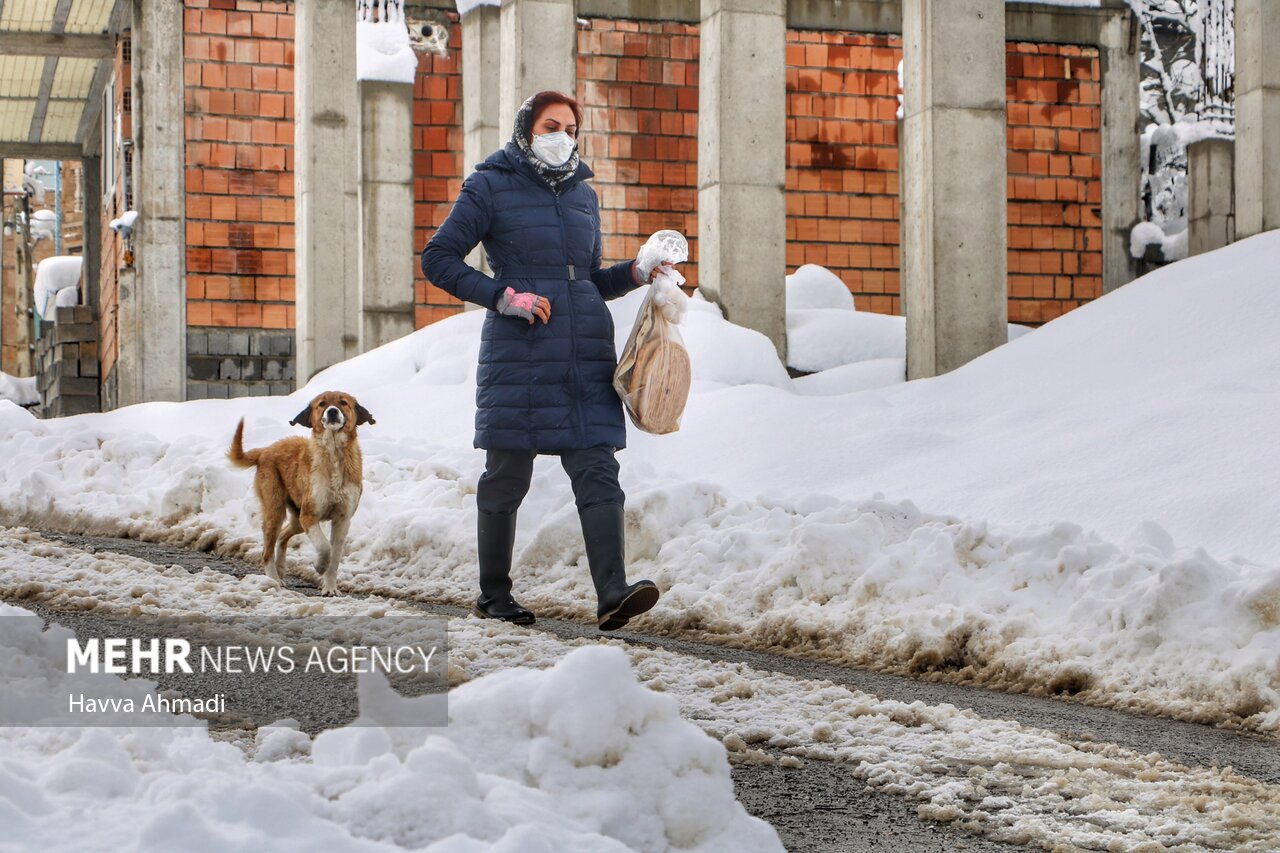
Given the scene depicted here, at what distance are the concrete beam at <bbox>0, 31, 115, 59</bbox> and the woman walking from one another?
19.5 metres

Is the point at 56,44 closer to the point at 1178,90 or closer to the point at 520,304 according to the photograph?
the point at 1178,90

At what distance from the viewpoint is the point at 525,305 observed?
6.31 metres

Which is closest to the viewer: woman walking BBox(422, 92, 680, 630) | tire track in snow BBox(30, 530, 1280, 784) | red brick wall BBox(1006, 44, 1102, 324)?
tire track in snow BBox(30, 530, 1280, 784)

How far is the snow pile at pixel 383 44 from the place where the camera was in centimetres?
1891

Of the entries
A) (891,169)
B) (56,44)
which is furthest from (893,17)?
(56,44)

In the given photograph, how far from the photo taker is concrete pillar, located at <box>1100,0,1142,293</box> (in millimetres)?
21625

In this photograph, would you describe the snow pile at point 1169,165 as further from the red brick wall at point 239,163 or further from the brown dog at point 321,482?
the brown dog at point 321,482

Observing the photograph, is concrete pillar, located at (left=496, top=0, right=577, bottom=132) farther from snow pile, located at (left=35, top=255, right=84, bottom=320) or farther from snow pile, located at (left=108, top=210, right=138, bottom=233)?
snow pile, located at (left=35, top=255, right=84, bottom=320)

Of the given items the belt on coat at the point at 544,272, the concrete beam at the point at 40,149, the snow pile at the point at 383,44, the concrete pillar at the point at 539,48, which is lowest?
the belt on coat at the point at 544,272

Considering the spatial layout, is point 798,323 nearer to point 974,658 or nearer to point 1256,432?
point 1256,432

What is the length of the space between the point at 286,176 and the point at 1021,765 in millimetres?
18389

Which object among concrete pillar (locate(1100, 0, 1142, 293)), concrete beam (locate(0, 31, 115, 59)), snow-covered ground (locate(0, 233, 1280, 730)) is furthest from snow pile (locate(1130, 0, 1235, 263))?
concrete beam (locate(0, 31, 115, 59))

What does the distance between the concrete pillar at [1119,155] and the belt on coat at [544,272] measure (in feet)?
53.4

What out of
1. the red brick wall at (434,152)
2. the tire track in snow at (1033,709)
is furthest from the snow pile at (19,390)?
the tire track in snow at (1033,709)
